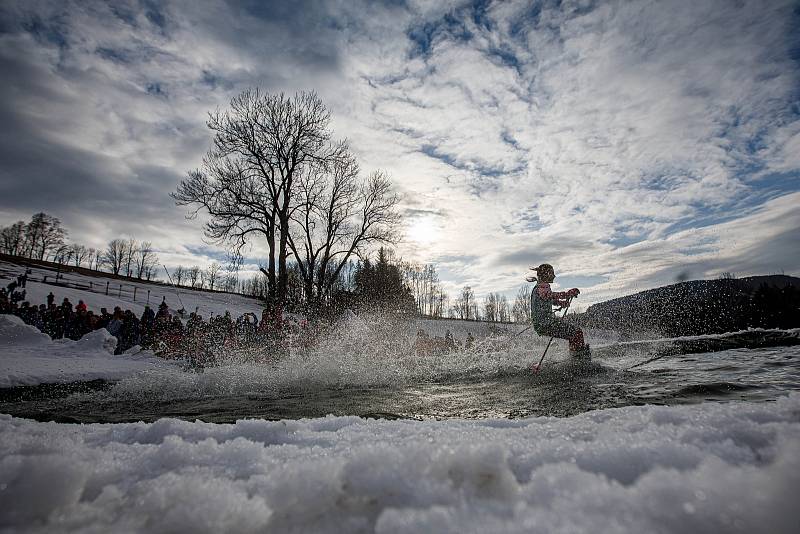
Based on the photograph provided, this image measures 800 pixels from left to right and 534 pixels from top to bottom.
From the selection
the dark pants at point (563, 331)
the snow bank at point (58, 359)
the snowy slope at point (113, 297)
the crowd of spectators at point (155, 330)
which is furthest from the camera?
the snowy slope at point (113, 297)

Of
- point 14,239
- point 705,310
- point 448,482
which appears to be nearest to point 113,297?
point 448,482

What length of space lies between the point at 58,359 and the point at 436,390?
9928 millimetres

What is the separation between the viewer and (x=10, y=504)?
3.25ft

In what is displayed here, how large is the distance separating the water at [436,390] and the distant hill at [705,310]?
45.8ft

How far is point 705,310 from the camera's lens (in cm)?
1995

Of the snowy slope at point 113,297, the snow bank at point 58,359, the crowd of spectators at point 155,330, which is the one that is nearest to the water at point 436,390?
the snow bank at point 58,359

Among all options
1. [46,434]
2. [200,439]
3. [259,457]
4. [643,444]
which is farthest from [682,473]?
[46,434]

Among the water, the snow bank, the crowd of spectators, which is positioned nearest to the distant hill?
the water

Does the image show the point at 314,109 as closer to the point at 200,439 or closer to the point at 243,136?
the point at 243,136

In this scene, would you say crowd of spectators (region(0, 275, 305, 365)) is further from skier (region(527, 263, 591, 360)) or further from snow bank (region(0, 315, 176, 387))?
skier (region(527, 263, 591, 360))

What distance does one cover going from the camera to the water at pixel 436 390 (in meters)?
3.38

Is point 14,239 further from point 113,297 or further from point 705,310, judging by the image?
point 705,310

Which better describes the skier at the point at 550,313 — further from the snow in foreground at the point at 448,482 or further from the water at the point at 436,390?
the snow in foreground at the point at 448,482

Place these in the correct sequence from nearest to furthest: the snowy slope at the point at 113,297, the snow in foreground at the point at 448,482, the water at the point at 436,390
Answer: the snow in foreground at the point at 448,482
the water at the point at 436,390
the snowy slope at the point at 113,297
